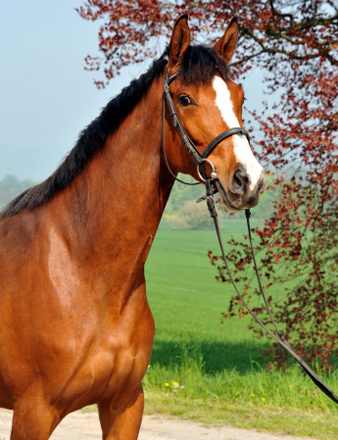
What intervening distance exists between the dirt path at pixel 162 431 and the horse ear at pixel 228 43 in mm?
3828

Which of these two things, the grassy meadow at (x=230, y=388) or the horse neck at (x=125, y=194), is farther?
the grassy meadow at (x=230, y=388)

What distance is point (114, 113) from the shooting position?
2.94m

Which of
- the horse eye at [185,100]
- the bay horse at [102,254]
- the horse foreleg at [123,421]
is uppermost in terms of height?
the horse eye at [185,100]

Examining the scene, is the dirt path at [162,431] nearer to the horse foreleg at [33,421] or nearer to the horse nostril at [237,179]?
the horse foreleg at [33,421]

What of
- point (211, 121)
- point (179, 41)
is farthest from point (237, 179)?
point (179, 41)

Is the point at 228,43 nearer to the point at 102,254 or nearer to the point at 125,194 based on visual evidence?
the point at 125,194

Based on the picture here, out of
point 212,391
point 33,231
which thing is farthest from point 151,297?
point 33,231

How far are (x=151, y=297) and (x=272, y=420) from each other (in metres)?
10.8

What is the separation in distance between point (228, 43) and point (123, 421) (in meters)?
2.07

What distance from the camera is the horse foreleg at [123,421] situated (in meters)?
3.06

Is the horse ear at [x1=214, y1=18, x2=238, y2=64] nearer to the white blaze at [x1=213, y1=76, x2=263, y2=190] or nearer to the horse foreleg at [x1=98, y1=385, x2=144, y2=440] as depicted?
the white blaze at [x1=213, y1=76, x2=263, y2=190]

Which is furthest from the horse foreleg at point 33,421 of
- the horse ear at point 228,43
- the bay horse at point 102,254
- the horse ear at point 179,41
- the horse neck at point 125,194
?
the horse ear at point 228,43

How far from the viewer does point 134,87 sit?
2.90 meters

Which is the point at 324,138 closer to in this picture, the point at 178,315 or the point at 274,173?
the point at 274,173
